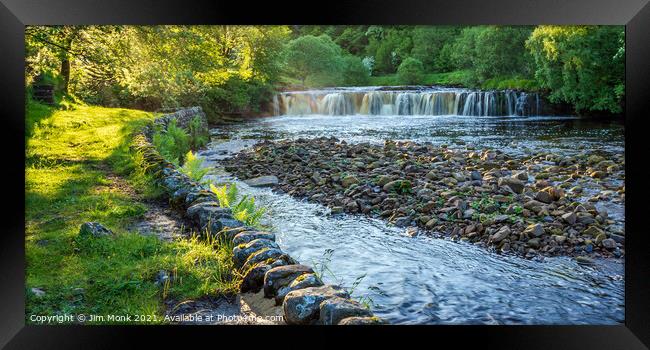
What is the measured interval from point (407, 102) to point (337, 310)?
10.2 ft

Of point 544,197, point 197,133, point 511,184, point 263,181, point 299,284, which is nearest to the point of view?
point 299,284

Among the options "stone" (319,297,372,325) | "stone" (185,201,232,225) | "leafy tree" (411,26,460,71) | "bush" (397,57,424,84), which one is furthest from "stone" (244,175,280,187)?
"stone" (319,297,372,325)

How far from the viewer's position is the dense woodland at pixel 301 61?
179 inches

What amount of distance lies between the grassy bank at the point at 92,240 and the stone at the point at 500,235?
2.37 metres

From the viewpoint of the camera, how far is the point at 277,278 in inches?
131

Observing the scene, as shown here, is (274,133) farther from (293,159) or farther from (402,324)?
(402,324)

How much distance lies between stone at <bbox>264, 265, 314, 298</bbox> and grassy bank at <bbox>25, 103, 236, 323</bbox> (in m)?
0.30

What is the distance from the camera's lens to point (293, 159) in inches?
222

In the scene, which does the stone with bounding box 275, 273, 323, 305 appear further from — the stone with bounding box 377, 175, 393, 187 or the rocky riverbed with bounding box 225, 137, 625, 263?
the stone with bounding box 377, 175, 393, 187

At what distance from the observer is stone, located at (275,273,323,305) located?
10.6 ft

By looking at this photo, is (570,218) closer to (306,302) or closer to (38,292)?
(306,302)

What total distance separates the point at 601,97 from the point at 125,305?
456 centimetres

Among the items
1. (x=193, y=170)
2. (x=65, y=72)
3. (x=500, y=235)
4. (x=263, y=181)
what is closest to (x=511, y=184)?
(x=500, y=235)
